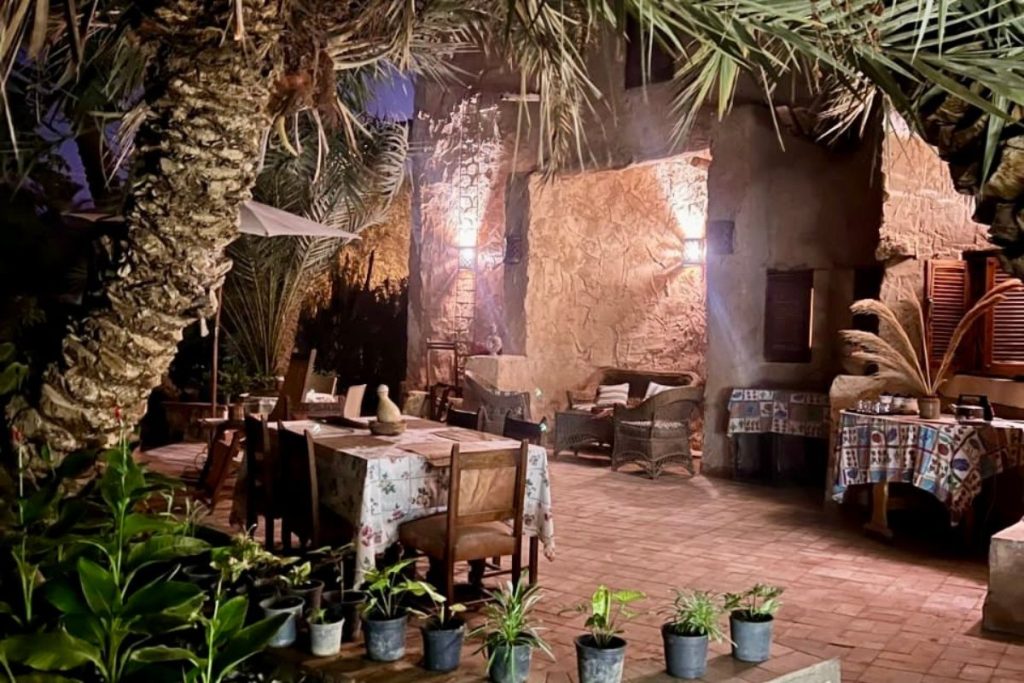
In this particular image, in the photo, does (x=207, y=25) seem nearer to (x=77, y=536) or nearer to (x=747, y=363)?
(x=77, y=536)

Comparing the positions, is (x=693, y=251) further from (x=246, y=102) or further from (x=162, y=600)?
(x=162, y=600)

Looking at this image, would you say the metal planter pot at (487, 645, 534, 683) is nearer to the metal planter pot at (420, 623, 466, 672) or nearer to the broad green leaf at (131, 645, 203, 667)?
the metal planter pot at (420, 623, 466, 672)

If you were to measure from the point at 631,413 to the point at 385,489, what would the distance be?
4.54m

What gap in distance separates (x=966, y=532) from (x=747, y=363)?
2.78 m

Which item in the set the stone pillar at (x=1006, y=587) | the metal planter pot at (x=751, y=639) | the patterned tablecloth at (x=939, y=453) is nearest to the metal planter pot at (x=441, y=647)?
the metal planter pot at (x=751, y=639)

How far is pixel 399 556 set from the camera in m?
4.21

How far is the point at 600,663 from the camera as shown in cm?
281

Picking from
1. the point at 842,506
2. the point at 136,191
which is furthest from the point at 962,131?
the point at 842,506

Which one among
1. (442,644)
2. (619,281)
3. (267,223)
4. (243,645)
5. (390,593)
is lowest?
(442,644)

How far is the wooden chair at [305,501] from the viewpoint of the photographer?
3.98m

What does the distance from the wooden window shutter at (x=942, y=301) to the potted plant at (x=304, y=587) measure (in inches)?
190

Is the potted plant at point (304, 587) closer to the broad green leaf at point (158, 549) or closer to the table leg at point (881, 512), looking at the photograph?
the broad green leaf at point (158, 549)

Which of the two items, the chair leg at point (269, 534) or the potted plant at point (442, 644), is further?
the chair leg at point (269, 534)

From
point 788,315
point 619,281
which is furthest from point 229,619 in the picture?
point 619,281
